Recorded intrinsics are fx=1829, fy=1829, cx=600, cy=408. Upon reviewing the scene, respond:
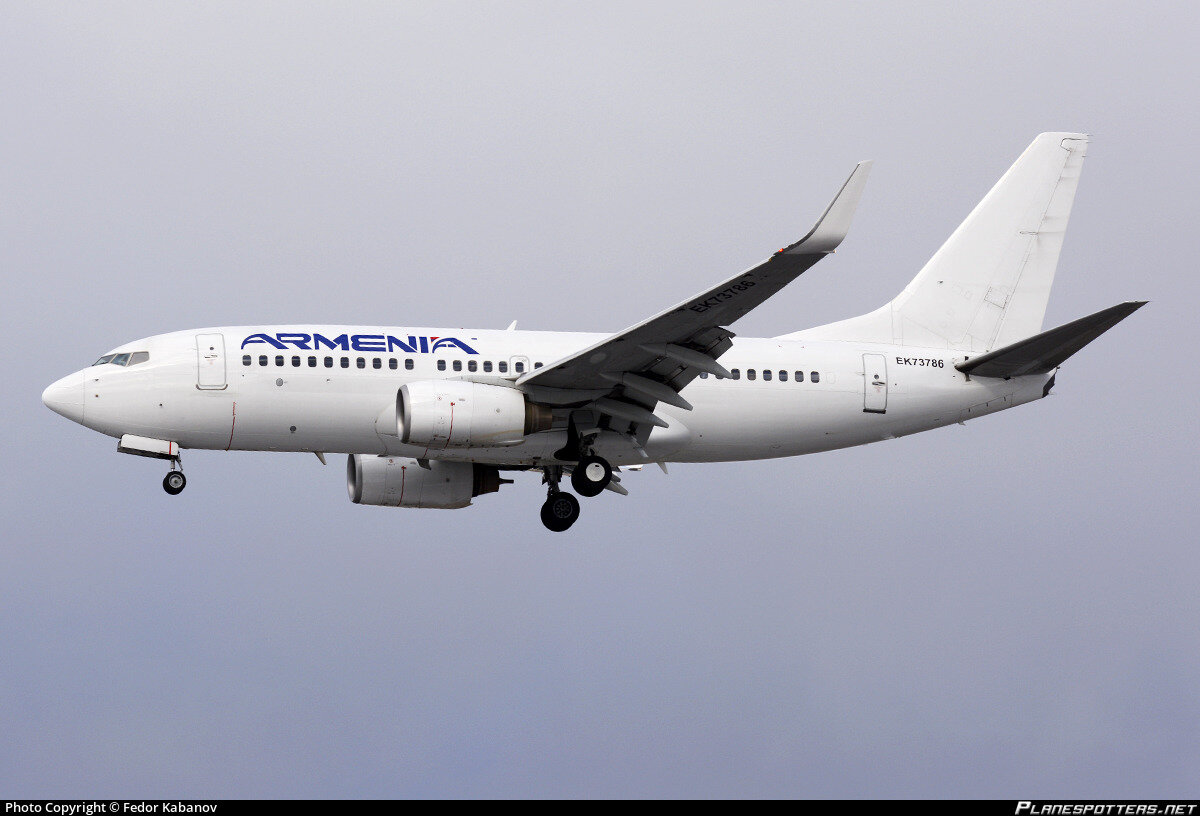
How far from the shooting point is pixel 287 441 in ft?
142

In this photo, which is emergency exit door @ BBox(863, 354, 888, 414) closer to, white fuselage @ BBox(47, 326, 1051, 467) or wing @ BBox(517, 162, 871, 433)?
white fuselage @ BBox(47, 326, 1051, 467)

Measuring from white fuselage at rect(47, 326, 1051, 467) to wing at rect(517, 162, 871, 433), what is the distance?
1222mm

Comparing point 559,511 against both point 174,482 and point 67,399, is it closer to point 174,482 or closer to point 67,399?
point 174,482

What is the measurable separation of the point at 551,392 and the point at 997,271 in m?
13.9

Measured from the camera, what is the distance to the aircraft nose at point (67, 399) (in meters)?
43.5

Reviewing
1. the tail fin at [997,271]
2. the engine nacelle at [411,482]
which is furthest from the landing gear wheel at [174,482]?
the tail fin at [997,271]

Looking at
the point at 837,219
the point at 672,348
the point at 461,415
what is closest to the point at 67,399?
the point at 461,415

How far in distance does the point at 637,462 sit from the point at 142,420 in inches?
477

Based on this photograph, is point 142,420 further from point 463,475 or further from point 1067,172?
point 1067,172

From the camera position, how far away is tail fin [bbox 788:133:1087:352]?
4825cm

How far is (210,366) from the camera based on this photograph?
43.2m

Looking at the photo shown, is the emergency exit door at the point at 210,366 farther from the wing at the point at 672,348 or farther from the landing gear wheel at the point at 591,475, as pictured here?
the landing gear wheel at the point at 591,475

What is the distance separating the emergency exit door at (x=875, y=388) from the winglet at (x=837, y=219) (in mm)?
10031
